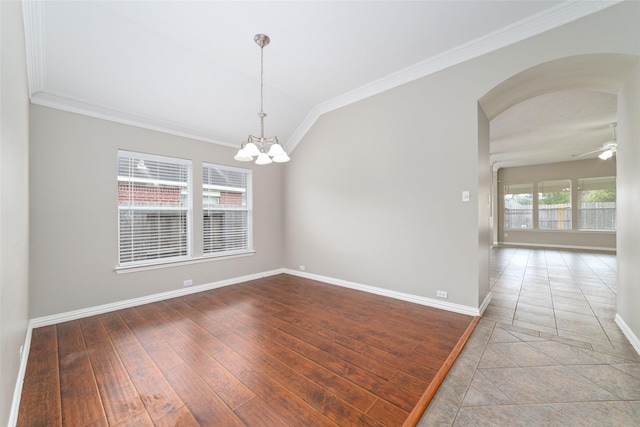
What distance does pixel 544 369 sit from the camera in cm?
206

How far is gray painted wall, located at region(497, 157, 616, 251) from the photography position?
7.80 m

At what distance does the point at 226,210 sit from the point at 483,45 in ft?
15.0

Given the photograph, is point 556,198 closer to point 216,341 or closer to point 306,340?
point 306,340

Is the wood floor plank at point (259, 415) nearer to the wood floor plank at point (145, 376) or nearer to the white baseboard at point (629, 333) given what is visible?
the wood floor plank at point (145, 376)

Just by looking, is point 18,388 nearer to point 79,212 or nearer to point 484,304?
point 79,212

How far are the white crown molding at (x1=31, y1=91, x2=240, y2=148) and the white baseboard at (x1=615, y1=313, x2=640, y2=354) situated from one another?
571cm

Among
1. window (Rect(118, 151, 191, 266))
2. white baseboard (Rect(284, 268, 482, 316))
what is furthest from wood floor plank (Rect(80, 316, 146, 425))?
white baseboard (Rect(284, 268, 482, 316))

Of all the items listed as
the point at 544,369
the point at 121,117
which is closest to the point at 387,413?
the point at 544,369

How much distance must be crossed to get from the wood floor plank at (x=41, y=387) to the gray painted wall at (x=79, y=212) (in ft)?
2.11

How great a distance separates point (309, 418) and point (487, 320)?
8.18ft

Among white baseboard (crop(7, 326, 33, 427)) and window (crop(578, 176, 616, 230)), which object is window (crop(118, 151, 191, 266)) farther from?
window (crop(578, 176, 616, 230))

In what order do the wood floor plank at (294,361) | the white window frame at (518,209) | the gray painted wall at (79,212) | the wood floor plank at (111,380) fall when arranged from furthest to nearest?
the white window frame at (518,209), the gray painted wall at (79,212), the wood floor plank at (294,361), the wood floor plank at (111,380)

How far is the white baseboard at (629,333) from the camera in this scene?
2.27 meters

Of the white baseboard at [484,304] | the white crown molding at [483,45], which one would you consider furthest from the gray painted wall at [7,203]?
the white baseboard at [484,304]
